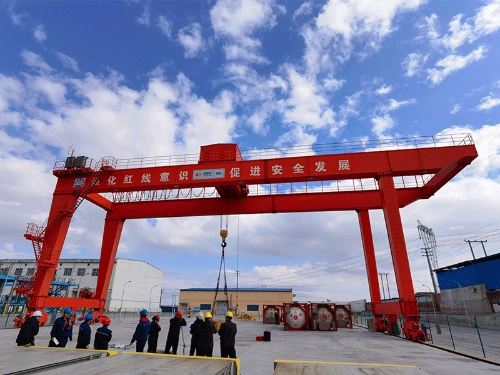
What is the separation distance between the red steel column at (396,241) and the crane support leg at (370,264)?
3.23 metres

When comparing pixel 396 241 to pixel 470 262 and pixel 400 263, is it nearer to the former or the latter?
pixel 400 263

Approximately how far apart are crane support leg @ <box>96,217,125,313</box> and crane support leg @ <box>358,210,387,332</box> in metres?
15.0

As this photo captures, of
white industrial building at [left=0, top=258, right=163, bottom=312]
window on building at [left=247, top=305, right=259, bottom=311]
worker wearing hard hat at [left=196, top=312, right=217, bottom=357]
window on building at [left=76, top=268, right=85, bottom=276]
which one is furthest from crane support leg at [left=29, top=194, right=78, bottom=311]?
window on building at [left=247, top=305, right=259, bottom=311]

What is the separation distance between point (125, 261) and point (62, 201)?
36128mm

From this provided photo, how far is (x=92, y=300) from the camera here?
16.7 metres

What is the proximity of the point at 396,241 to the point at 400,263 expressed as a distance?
0.96 meters

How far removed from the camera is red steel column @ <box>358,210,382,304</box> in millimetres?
16656

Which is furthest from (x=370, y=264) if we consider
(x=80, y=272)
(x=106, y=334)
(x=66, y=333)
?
(x=80, y=272)

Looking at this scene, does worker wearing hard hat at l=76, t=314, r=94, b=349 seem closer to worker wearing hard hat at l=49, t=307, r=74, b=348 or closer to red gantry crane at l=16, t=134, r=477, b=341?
worker wearing hard hat at l=49, t=307, r=74, b=348

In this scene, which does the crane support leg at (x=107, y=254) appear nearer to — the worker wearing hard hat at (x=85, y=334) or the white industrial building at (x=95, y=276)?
the worker wearing hard hat at (x=85, y=334)

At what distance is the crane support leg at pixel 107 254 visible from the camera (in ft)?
56.9

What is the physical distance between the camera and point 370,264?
17109 mm

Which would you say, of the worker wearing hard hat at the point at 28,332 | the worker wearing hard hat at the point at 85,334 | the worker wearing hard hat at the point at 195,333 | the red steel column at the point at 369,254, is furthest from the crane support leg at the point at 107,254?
the red steel column at the point at 369,254

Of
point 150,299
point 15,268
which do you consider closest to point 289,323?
point 150,299
